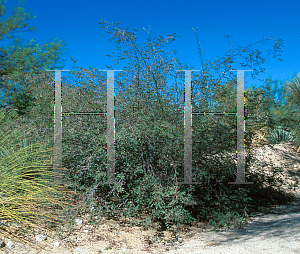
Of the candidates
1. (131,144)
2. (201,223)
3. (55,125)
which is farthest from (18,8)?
(201,223)

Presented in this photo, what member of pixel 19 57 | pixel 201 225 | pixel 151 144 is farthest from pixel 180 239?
pixel 19 57

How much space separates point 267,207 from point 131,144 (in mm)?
2796

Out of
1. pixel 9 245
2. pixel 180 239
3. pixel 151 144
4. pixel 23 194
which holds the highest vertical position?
pixel 151 144

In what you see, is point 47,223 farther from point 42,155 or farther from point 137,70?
point 137,70

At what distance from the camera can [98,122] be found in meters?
4.26

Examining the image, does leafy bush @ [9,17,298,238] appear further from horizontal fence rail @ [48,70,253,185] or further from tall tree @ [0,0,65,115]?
tall tree @ [0,0,65,115]

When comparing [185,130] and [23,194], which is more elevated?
[185,130]

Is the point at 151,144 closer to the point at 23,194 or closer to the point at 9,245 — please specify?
the point at 23,194

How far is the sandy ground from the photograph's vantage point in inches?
123

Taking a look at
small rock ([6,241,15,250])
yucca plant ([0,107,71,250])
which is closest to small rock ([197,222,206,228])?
yucca plant ([0,107,71,250])

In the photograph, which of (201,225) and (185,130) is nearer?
(185,130)

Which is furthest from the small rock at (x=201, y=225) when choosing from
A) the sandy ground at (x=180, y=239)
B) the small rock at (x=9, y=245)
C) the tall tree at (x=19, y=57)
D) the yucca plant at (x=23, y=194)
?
the tall tree at (x=19, y=57)

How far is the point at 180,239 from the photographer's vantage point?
12.4 ft

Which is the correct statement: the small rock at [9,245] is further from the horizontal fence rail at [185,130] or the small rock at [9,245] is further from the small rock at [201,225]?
the small rock at [201,225]
